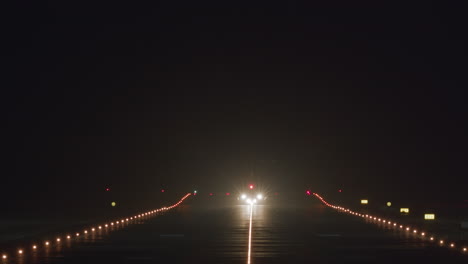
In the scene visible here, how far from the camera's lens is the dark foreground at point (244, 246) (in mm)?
27812

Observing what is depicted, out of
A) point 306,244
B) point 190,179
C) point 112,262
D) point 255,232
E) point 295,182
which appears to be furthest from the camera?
point 190,179

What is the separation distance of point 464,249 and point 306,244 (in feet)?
22.0

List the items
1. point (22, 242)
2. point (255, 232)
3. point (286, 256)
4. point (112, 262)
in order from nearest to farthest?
point (112, 262), point (286, 256), point (22, 242), point (255, 232)

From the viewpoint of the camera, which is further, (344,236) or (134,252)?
(344,236)

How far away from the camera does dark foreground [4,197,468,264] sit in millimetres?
27812

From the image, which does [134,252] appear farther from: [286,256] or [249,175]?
[249,175]

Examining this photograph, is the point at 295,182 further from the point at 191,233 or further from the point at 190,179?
the point at 191,233

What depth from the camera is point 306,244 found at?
115ft

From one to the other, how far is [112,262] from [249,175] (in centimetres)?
10907

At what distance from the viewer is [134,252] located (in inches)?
1209

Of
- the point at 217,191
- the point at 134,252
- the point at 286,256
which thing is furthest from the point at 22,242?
the point at 217,191

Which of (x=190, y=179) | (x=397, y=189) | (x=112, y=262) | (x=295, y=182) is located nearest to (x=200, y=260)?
(x=112, y=262)

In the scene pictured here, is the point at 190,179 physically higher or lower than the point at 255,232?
higher

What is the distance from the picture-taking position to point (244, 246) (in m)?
33.8
